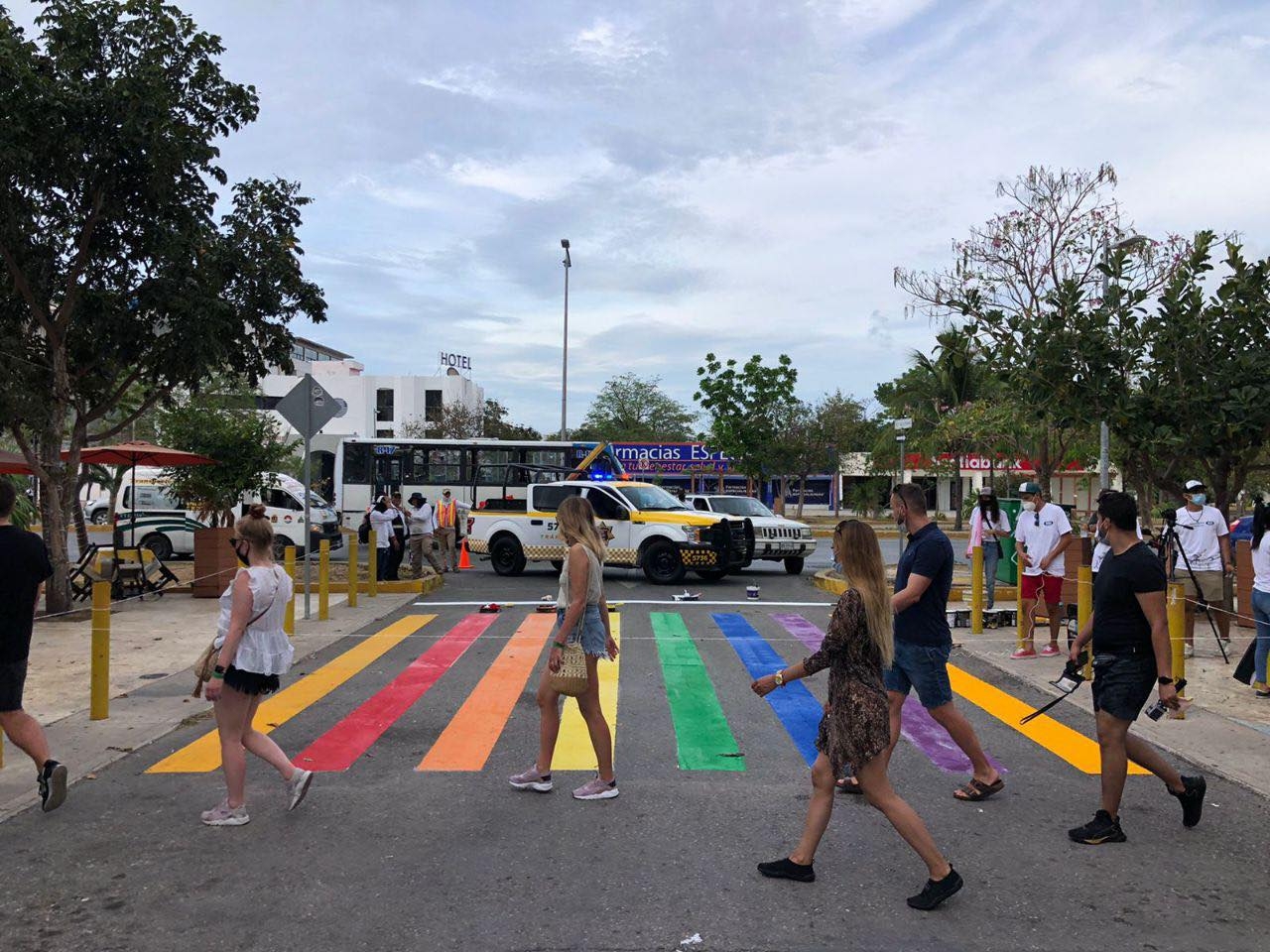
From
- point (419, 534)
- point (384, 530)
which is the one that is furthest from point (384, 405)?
point (384, 530)

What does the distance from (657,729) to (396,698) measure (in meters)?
2.44

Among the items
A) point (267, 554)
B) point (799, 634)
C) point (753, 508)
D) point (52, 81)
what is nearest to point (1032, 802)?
point (267, 554)

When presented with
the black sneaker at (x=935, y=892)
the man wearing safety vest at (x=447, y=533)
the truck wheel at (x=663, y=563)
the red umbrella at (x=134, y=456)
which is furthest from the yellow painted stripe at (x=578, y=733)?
the man wearing safety vest at (x=447, y=533)

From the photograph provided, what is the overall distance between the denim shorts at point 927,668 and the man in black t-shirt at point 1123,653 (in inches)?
30.9

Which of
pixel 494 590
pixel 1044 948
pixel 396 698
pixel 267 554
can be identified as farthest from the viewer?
pixel 494 590

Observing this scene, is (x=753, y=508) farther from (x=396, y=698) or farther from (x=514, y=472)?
(x=396, y=698)

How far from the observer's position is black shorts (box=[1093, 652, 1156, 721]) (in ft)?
16.9

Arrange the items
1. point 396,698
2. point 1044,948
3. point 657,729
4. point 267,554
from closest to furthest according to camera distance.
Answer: point 1044,948
point 267,554
point 657,729
point 396,698

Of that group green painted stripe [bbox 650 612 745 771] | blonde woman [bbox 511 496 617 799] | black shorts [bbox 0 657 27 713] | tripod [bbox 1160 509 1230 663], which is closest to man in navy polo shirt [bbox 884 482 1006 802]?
green painted stripe [bbox 650 612 745 771]

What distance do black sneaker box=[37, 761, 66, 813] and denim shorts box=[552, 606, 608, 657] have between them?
9.19 feet

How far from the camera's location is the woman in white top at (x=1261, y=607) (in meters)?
8.51

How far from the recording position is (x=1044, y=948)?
405cm

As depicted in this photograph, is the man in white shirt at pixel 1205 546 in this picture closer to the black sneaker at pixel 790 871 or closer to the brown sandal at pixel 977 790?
the brown sandal at pixel 977 790

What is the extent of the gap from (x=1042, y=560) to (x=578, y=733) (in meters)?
5.69
